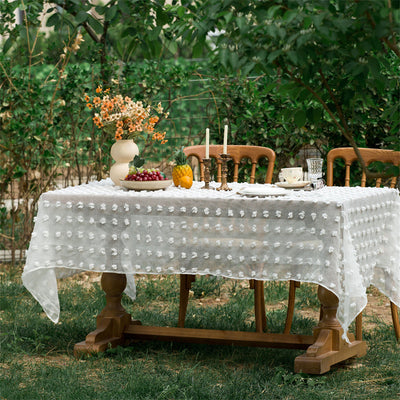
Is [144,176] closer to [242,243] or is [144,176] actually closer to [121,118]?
[121,118]

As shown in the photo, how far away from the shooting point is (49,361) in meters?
4.01

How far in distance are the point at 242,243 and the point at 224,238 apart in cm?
10

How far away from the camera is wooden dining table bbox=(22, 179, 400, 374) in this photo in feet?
11.6

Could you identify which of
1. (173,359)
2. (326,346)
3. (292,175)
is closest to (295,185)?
(292,175)

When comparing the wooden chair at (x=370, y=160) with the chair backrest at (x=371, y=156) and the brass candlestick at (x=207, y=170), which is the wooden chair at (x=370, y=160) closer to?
the chair backrest at (x=371, y=156)

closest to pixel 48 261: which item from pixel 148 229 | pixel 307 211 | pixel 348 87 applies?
pixel 148 229

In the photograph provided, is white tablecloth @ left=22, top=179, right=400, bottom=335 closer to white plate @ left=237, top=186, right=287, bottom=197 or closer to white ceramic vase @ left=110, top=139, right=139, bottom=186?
white plate @ left=237, top=186, right=287, bottom=197

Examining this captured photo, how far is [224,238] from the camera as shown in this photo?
372 centimetres

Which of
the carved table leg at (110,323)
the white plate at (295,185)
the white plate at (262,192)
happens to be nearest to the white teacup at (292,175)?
the white plate at (295,185)

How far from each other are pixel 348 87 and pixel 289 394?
1711 millimetres

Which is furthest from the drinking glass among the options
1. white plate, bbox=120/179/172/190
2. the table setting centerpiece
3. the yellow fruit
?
the table setting centerpiece

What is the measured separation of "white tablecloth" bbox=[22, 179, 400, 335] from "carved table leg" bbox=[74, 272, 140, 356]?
28cm

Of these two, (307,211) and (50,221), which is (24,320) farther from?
(307,211)

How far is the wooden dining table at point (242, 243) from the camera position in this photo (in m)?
3.55
